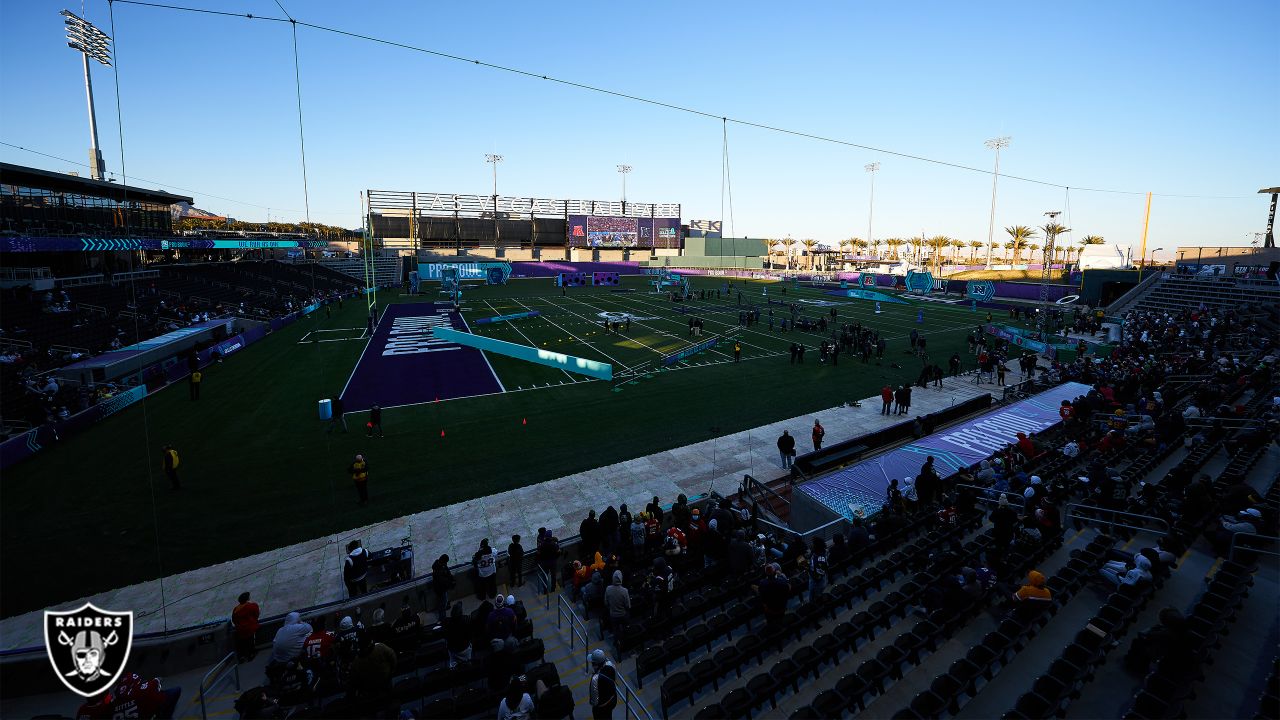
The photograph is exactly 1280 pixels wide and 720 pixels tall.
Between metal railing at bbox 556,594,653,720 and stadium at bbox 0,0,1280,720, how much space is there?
0.08m

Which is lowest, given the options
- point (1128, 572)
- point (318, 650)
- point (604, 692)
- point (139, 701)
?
point (318, 650)

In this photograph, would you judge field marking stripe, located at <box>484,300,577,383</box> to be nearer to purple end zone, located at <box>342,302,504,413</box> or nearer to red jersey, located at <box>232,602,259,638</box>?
purple end zone, located at <box>342,302,504,413</box>

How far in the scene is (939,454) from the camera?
15.7 meters

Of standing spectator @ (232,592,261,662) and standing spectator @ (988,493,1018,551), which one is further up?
standing spectator @ (988,493,1018,551)

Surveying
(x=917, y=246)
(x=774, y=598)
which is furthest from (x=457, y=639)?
(x=917, y=246)

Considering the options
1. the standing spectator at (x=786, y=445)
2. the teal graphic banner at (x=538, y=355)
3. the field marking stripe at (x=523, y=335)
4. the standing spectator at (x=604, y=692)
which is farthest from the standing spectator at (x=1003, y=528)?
the field marking stripe at (x=523, y=335)

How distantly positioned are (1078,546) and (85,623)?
561 inches

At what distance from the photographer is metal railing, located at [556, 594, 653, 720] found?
6831 millimetres

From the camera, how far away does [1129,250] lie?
75000mm

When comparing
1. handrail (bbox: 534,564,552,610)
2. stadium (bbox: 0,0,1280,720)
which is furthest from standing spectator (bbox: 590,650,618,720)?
handrail (bbox: 534,564,552,610)

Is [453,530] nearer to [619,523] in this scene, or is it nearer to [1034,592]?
[619,523]

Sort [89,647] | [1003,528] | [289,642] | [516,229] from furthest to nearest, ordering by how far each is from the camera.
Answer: [516,229] → [1003,528] → [289,642] → [89,647]

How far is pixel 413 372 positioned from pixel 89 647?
25.7m

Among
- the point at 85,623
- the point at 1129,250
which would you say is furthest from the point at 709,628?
the point at 1129,250
